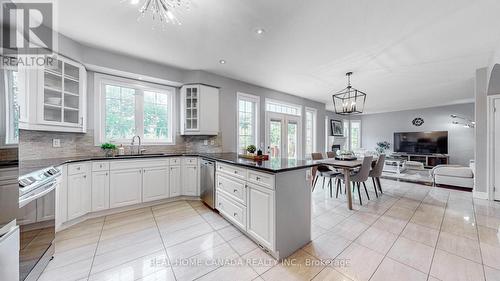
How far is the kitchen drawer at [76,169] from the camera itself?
238 centimetres

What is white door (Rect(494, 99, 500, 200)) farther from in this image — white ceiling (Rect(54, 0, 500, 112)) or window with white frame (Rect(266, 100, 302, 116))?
window with white frame (Rect(266, 100, 302, 116))

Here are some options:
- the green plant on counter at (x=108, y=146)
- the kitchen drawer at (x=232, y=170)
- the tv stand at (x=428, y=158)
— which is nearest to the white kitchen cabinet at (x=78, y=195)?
the green plant on counter at (x=108, y=146)

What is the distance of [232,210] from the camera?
7.80 ft

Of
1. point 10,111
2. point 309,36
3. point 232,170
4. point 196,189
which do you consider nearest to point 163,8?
point 10,111

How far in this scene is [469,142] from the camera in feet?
22.3

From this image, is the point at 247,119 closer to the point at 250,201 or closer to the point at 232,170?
the point at 232,170

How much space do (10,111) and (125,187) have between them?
2253mm

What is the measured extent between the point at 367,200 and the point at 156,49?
463 centimetres

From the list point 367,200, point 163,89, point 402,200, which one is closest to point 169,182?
point 163,89

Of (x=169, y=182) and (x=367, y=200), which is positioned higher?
(x=169, y=182)

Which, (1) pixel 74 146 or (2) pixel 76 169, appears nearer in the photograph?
(2) pixel 76 169

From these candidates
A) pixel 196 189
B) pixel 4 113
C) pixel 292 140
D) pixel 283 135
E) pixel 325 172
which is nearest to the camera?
pixel 4 113

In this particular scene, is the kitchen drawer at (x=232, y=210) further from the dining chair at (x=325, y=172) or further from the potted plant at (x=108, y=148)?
the dining chair at (x=325, y=172)

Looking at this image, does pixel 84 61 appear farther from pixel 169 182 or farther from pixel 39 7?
pixel 169 182
